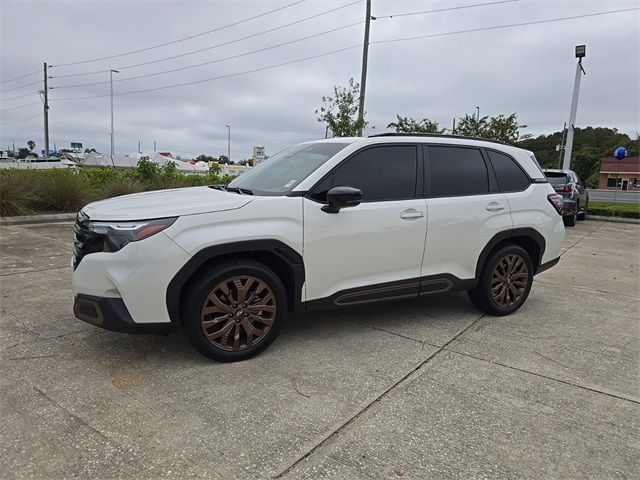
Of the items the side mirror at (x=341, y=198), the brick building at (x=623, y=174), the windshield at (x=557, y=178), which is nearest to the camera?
the side mirror at (x=341, y=198)

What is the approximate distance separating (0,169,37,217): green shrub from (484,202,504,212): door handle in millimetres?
10353

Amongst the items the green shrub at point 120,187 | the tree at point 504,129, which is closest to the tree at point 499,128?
the tree at point 504,129

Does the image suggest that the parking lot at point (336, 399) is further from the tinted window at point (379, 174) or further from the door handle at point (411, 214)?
the tinted window at point (379, 174)

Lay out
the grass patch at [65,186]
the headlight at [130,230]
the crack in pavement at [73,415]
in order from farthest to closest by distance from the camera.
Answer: the grass patch at [65,186] → the headlight at [130,230] → the crack in pavement at [73,415]

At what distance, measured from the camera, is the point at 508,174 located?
4.88 m

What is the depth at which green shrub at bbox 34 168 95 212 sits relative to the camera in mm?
11547

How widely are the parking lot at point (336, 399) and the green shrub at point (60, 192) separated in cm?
775

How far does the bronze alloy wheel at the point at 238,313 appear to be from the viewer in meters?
3.37

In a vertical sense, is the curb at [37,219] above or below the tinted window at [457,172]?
below

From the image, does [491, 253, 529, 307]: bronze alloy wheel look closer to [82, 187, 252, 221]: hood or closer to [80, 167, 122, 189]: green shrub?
[82, 187, 252, 221]: hood

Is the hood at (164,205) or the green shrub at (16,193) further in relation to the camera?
the green shrub at (16,193)

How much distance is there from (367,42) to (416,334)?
52.9ft

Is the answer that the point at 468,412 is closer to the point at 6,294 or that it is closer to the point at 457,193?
the point at 457,193

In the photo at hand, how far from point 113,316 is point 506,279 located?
145 inches
